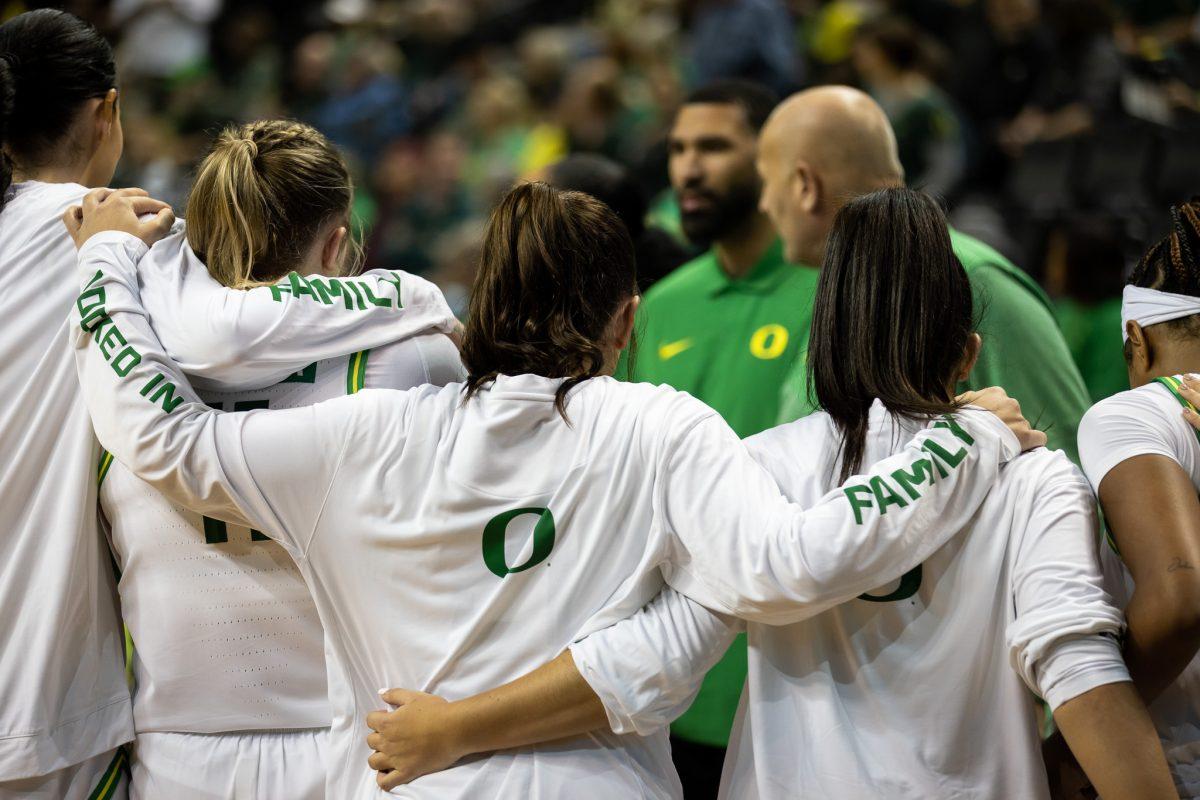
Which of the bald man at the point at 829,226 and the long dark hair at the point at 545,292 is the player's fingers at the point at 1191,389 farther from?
the bald man at the point at 829,226

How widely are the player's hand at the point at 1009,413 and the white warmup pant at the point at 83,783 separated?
164 cm

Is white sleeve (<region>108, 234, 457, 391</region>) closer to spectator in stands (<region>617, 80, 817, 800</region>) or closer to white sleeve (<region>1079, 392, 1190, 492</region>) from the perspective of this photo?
white sleeve (<region>1079, 392, 1190, 492</region>)

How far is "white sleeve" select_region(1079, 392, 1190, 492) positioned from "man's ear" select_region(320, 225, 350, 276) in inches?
52.3

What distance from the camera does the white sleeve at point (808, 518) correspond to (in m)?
1.91

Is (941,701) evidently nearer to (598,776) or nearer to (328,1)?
(598,776)

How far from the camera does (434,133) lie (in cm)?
1030

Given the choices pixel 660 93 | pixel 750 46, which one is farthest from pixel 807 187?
pixel 660 93

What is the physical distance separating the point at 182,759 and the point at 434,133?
8430 mm

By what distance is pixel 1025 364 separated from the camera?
3393 millimetres

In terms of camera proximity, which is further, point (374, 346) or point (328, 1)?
point (328, 1)

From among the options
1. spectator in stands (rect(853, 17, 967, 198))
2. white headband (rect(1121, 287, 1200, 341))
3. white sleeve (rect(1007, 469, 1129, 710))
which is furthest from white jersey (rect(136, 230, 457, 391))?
spectator in stands (rect(853, 17, 967, 198))

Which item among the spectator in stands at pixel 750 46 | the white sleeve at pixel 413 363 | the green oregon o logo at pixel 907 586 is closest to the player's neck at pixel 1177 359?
the green oregon o logo at pixel 907 586

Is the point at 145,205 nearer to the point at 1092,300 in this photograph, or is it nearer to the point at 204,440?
the point at 204,440

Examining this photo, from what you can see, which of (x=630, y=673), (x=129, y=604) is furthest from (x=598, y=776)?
(x=129, y=604)
